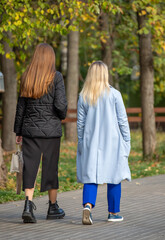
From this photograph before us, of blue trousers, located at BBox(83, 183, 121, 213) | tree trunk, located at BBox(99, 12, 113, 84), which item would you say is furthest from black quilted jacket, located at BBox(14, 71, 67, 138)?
→ tree trunk, located at BBox(99, 12, 113, 84)

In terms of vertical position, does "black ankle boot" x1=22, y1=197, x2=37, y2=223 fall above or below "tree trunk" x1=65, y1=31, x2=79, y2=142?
below

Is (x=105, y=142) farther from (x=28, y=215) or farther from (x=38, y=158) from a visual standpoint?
(x=28, y=215)

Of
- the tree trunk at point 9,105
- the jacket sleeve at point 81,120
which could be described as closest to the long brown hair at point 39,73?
the jacket sleeve at point 81,120

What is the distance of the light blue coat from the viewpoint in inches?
244

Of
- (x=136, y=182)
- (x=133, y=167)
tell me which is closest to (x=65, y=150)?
(x=133, y=167)

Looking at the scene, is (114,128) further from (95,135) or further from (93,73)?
(93,73)

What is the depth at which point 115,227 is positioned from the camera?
6004 mm

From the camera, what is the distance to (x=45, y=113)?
20.6 feet

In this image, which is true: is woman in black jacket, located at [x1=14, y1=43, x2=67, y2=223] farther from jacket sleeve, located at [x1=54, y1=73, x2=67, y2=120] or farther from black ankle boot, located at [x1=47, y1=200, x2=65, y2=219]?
black ankle boot, located at [x1=47, y1=200, x2=65, y2=219]

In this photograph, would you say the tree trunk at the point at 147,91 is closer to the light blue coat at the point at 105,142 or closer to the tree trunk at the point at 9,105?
the tree trunk at the point at 9,105

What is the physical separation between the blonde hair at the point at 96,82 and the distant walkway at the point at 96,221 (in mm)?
1395

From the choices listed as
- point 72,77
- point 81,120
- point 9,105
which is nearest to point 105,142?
point 81,120

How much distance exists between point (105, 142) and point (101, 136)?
8cm

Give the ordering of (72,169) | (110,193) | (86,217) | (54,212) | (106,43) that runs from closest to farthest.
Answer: (86,217)
(110,193)
(54,212)
(72,169)
(106,43)
